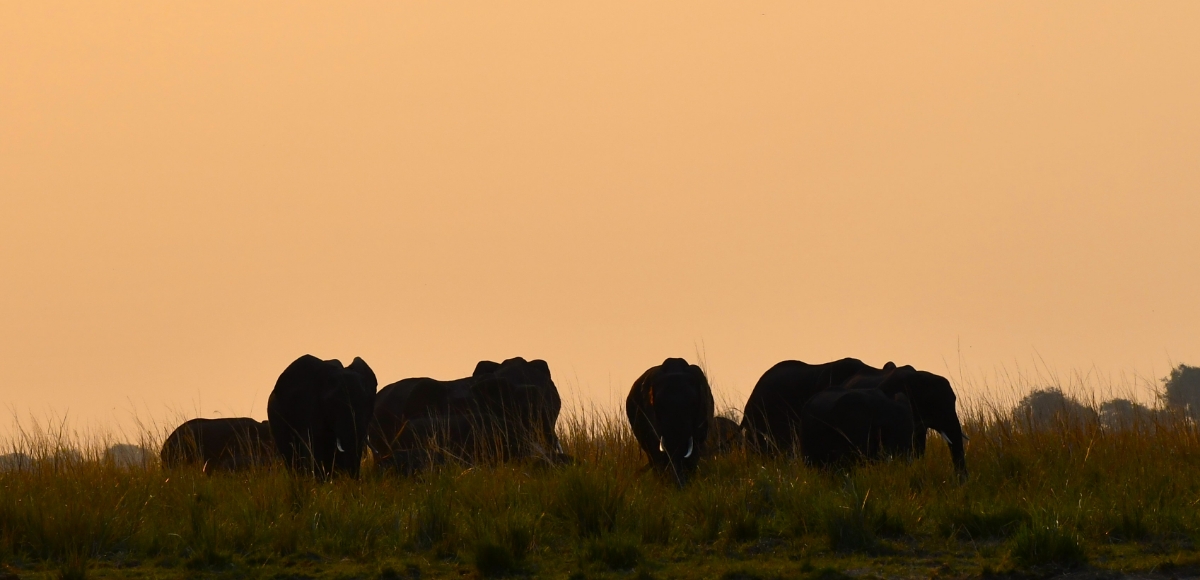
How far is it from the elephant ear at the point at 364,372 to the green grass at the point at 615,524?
1894mm

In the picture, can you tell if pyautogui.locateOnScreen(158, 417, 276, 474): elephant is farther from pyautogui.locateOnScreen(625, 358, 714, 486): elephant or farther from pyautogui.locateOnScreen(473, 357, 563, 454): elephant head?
pyautogui.locateOnScreen(625, 358, 714, 486): elephant

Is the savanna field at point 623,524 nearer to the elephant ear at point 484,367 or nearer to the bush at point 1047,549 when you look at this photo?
the bush at point 1047,549

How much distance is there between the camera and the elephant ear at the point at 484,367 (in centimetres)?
1565

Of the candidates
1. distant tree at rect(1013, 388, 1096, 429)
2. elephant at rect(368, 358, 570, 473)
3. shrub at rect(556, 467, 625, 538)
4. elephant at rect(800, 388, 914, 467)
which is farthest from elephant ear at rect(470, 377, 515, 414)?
distant tree at rect(1013, 388, 1096, 429)

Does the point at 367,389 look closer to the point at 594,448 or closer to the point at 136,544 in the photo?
the point at 594,448

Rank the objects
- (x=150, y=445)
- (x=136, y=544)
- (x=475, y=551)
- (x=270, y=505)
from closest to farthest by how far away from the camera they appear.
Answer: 1. (x=475, y=551)
2. (x=136, y=544)
3. (x=270, y=505)
4. (x=150, y=445)

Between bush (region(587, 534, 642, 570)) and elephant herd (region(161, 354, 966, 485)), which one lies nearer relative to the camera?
bush (region(587, 534, 642, 570))

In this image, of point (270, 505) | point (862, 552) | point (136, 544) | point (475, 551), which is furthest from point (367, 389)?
point (862, 552)

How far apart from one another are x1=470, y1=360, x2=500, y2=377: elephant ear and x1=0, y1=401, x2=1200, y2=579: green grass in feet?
11.3

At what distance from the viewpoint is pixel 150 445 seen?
53.6 feet

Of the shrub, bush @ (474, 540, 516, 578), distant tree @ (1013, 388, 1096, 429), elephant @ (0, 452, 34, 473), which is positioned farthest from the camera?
distant tree @ (1013, 388, 1096, 429)

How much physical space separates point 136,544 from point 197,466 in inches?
180

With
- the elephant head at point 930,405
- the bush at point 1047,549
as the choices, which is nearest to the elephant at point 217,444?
the elephant head at point 930,405

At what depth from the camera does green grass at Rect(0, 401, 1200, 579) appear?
924 centimetres
